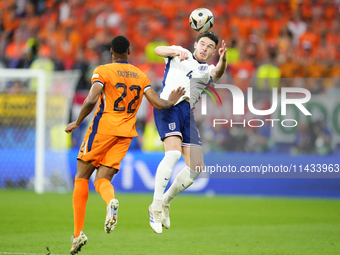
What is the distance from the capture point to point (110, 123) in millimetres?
5547

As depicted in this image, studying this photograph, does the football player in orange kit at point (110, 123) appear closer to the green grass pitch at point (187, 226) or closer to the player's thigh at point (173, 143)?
the player's thigh at point (173, 143)

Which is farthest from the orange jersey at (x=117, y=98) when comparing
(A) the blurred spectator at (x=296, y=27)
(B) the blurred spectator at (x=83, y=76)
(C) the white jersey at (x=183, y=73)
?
(A) the blurred spectator at (x=296, y=27)

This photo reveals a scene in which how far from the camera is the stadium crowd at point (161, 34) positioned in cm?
1386

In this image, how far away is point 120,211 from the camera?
10.1 meters

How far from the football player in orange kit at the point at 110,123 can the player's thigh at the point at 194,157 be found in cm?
98

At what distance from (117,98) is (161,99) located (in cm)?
52

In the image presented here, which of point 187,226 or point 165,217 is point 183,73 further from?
point 187,226

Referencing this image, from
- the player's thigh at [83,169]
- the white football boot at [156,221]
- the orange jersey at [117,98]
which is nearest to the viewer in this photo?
the orange jersey at [117,98]

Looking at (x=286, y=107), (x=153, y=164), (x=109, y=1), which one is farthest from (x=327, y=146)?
(x=109, y=1)

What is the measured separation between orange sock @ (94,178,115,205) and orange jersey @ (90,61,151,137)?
52cm

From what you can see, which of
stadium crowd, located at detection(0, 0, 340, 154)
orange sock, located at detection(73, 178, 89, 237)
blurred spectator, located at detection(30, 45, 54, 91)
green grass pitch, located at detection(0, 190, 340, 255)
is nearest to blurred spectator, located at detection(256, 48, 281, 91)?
stadium crowd, located at detection(0, 0, 340, 154)

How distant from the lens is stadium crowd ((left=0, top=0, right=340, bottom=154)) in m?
13.9

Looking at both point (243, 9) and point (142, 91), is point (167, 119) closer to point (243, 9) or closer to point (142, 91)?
point (142, 91)

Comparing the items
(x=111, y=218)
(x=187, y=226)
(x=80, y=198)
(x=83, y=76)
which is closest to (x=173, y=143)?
(x=80, y=198)
